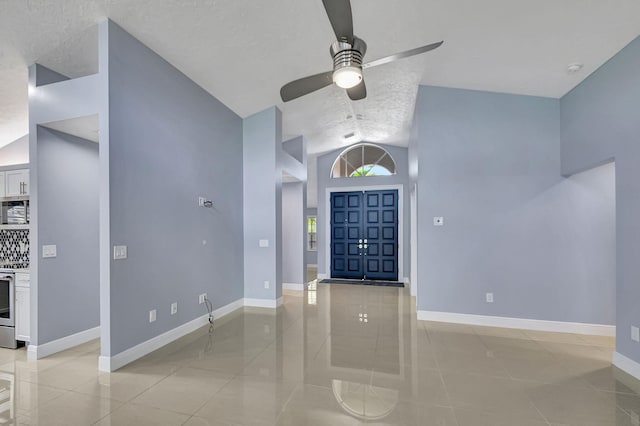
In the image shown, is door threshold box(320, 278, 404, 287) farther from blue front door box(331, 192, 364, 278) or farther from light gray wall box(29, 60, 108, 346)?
light gray wall box(29, 60, 108, 346)

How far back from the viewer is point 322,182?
8.05 m

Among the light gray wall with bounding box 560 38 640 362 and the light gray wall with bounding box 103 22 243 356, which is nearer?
the light gray wall with bounding box 560 38 640 362

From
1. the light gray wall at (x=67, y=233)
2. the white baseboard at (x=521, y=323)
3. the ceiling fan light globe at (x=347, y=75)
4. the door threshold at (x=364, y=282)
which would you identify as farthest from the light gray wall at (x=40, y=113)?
the door threshold at (x=364, y=282)

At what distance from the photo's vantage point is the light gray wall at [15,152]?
4.41 m

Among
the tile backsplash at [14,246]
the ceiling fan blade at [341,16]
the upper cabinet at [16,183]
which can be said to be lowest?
the tile backsplash at [14,246]

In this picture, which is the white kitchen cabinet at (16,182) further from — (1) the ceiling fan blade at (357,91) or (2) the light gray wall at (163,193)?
(1) the ceiling fan blade at (357,91)

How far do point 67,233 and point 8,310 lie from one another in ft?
3.43

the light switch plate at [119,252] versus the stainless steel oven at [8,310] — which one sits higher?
the light switch plate at [119,252]

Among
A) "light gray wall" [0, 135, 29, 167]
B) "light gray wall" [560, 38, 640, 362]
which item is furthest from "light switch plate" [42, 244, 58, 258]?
"light gray wall" [560, 38, 640, 362]

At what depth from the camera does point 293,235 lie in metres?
6.83

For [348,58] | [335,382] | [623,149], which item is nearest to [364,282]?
[335,382]

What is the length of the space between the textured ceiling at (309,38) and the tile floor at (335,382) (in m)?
3.00

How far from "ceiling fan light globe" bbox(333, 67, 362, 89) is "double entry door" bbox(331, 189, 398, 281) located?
557cm

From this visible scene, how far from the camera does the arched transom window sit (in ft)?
25.5
